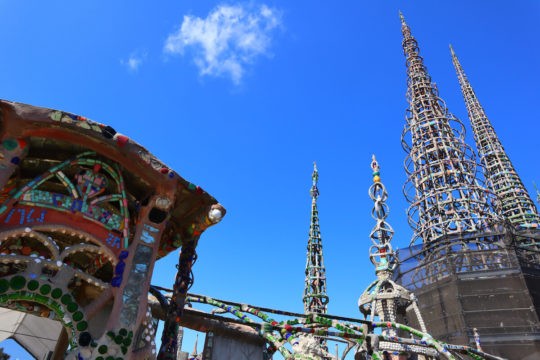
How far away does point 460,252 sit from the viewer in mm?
30562

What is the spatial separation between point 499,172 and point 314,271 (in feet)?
113

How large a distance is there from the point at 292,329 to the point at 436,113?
128 feet

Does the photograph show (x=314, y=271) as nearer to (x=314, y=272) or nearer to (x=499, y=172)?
(x=314, y=272)

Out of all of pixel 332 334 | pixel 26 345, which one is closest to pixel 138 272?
pixel 332 334

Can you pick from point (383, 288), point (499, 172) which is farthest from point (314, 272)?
point (499, 172)

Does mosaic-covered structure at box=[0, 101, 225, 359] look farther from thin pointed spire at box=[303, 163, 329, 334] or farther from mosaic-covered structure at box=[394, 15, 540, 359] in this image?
thin pointed spire at box=[303, 163, 329, 334]

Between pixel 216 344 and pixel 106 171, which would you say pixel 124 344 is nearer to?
pixel 106 171

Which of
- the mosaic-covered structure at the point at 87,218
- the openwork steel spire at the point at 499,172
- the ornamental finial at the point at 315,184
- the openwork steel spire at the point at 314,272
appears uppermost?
the openwork steel spire at the point at 499,172

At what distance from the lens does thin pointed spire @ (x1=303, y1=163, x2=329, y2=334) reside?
113 ft

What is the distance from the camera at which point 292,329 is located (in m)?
11.9

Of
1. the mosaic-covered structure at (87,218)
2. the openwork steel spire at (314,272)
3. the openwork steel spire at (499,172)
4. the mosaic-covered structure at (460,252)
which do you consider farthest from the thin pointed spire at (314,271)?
the mosaic-covered structure at (87,218)

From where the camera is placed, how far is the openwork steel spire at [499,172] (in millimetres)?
50872

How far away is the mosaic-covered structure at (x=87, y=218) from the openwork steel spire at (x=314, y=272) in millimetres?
25257

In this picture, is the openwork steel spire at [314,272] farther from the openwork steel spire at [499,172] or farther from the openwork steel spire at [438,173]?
the openwork steel spire at [499,172]
